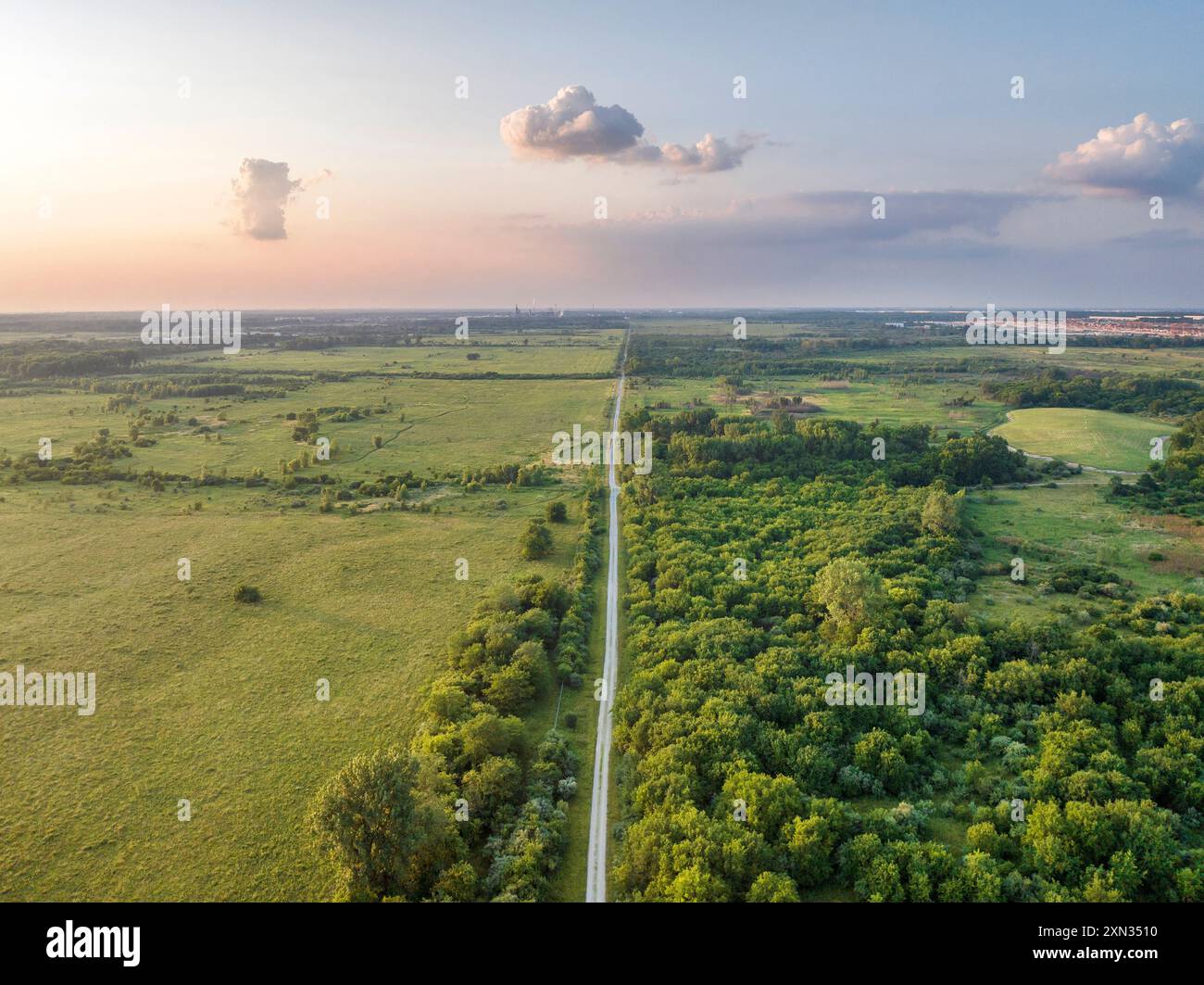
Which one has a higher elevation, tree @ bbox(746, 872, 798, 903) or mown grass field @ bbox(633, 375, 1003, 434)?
mown grass field @ bbox(633, 375, 1003, 434)

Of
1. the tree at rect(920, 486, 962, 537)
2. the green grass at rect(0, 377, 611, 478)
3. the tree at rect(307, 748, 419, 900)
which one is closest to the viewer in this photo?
the tree at rect(307, 748, 419, 900)

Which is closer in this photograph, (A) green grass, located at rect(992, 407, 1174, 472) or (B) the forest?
(B) the forest

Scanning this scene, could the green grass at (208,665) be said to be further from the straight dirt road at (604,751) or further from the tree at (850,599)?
the tree at (850,599)

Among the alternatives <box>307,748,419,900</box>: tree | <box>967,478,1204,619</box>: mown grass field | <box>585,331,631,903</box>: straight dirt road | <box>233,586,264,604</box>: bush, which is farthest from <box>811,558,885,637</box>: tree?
<box>233,586,264,604</box>: bush

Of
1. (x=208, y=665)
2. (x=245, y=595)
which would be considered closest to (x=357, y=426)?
(x=245, y=595)

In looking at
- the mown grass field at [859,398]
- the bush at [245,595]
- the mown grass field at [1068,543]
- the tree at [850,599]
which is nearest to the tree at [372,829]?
the tree at [850,599]

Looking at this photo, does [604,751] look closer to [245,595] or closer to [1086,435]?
[245,595]

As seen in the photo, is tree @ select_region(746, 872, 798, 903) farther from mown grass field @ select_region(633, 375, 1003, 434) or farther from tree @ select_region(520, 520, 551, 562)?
mown grass field @ select_region(633, 375, 1003, 434)
